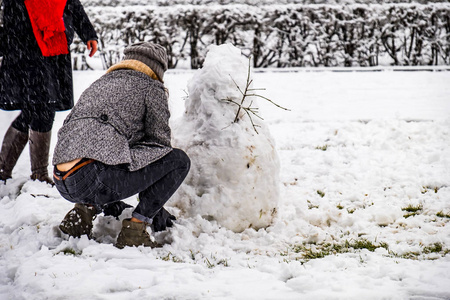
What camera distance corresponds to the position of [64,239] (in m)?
3.07

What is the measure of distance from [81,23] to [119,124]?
1913mm

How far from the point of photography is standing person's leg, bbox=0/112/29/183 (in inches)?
162

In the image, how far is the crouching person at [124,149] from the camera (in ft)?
8.64

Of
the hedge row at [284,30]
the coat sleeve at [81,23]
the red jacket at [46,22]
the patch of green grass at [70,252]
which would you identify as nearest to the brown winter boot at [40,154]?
the red jacket at [46,22]

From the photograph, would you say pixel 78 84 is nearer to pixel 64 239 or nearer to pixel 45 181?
pixel 45 181

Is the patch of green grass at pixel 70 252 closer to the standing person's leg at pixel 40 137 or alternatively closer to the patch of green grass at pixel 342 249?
the patch of green grass at pixel 342 249

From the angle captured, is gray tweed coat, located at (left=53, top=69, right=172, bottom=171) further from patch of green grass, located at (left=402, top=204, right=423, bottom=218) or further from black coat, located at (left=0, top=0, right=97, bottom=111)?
patch of green grass, located at (left=402, top=204, right=423, bottom=218)

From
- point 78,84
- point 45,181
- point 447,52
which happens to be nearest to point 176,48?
point 78,84

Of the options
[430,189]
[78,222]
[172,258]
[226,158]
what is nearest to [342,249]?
[226,158]

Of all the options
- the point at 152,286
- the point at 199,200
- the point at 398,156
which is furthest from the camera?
the point at 398,156

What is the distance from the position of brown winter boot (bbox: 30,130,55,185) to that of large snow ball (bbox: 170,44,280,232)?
1322mm

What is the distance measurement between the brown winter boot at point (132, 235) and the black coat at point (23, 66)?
66.6 inches

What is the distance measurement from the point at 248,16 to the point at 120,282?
8349 millimetres

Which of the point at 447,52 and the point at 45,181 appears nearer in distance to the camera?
the point at 45,181
